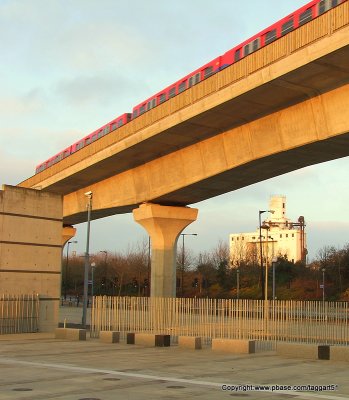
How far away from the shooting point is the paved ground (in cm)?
1123

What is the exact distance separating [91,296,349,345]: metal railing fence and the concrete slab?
200 centimetres

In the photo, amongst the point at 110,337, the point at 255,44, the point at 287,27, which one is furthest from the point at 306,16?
the point at 110,337

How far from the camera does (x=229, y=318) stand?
22.1 metres

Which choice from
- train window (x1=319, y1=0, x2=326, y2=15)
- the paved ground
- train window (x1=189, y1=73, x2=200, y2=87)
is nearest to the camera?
the paved ground

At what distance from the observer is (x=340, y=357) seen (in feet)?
57.4

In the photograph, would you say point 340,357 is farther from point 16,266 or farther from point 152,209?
point 152,209

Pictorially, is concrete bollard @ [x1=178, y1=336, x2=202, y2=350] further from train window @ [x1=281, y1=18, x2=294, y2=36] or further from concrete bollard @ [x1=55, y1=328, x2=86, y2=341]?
train window @ [x1=281, y1=18, x2=294, y2=36]

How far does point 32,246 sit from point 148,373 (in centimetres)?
1533

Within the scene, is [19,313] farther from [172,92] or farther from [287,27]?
[287,27]

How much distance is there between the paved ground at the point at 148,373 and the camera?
11.2 meters

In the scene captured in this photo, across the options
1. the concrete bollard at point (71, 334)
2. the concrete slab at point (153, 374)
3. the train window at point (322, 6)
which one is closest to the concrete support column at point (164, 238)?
the concrete bollard at point (71, 334)

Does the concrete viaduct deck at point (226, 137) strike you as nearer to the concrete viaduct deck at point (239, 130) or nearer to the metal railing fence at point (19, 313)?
the concrete viaduct deck at point (239, 130)

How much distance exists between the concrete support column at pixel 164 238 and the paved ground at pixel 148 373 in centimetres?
1482

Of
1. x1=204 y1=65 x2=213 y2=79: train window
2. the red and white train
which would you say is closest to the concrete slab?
the red and white train
